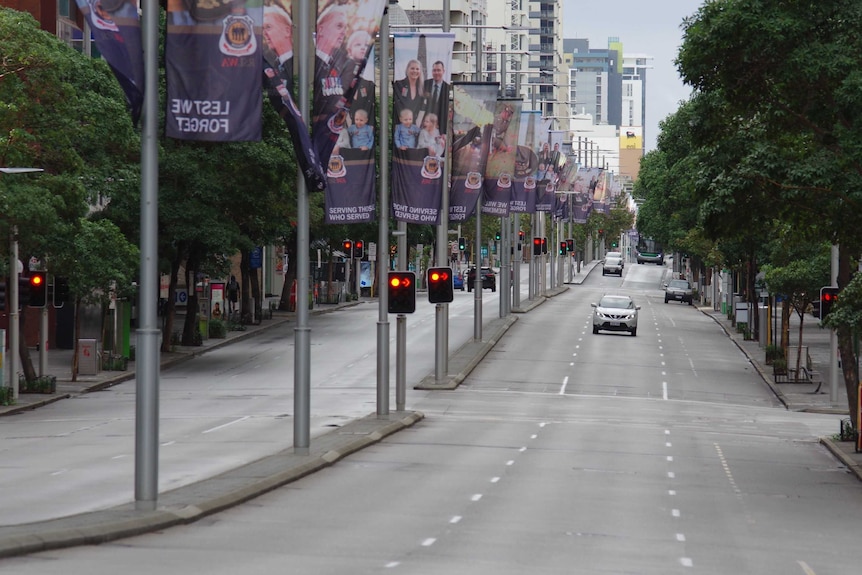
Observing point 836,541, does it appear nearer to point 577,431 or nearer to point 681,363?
Result: point 577,431

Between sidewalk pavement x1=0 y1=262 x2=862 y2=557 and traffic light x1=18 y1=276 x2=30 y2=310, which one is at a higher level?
traffic light x1=18 y1=276 x2=30 y2=310

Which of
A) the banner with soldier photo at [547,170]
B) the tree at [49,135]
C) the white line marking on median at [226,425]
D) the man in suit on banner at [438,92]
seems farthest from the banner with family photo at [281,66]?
the banner with soldier photo at [547,170]

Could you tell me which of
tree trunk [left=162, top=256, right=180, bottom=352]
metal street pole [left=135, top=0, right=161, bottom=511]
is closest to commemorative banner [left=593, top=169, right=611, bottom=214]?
tree trunk [left=162, top=256, right=180, bottom=352]

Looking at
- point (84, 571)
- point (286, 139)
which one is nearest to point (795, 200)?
point (84, 571)

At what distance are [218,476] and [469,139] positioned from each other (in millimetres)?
24530

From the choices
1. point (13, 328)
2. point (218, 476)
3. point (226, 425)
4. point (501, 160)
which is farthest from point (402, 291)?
point (501, 160)

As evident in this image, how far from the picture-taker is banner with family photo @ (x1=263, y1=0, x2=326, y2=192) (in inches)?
907

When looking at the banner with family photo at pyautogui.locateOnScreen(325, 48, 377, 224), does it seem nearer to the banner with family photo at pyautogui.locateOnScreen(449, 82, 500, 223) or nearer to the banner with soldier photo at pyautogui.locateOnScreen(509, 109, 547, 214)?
the banner with family photo at pyautogui.locateOnScreen(449, 82, 500, 223)

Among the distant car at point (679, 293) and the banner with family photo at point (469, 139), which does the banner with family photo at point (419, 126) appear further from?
the distant car at point (679, 293)

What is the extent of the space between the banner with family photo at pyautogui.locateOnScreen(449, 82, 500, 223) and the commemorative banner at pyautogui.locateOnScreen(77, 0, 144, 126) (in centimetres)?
2712

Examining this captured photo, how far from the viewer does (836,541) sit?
19797 millimetres

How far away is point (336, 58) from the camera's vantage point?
86.8 ft

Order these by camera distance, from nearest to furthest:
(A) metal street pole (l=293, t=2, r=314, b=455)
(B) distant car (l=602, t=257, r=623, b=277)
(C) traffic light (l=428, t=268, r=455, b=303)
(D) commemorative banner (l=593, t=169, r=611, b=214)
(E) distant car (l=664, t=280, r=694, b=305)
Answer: (A) metal street pole (l=293, t=2, r=314, b=455) → (C) traffic light (l=428, t=268, r=455, b=303) → (E) distant car (l=664, t=280, r=694, b=305) → (D) commemorative banner (l=593, t=169, r=611, b=214) → (B) distant car (l=602, t=257, r=623, b=277)

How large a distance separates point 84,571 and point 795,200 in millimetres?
17673
